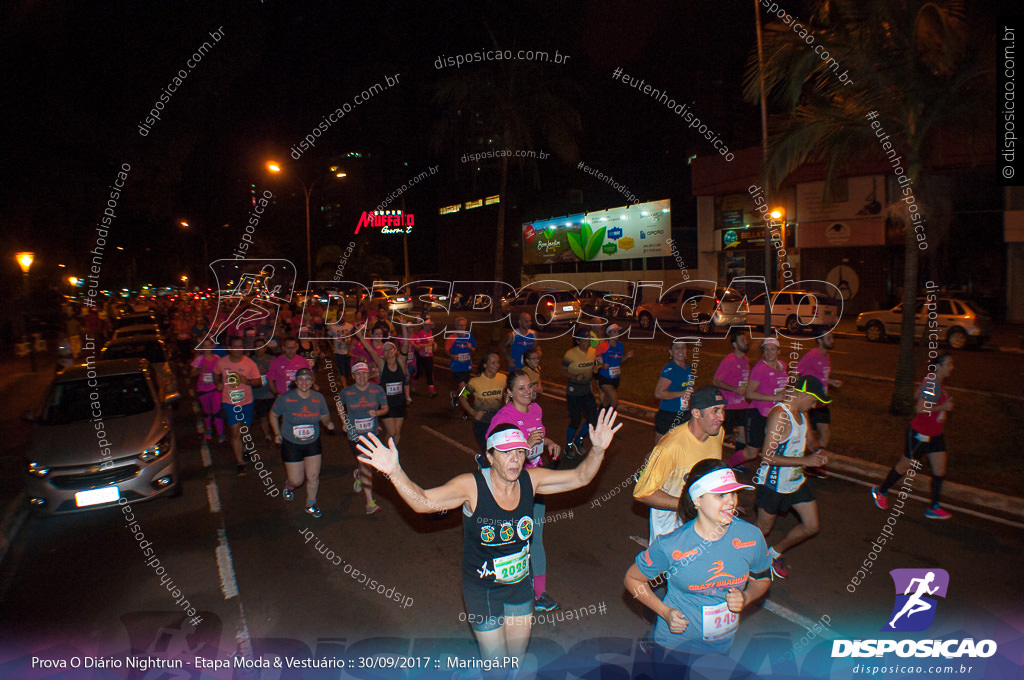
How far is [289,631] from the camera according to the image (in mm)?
4824

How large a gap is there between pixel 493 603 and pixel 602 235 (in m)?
37.2

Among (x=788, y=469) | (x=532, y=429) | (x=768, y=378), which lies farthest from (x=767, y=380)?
(x=532, y=429)

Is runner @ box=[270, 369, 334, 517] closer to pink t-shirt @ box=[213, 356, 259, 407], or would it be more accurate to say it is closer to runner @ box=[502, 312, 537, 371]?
pink t-shirt @ box=[213, 356, 259, 407]

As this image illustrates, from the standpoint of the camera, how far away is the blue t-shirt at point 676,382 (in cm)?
719

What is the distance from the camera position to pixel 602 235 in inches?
1547

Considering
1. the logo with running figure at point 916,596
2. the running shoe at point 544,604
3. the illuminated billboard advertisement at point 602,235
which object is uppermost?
the illuminated billboard advertisement at point 602,235

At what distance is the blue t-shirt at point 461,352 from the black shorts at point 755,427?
5779 millimetres

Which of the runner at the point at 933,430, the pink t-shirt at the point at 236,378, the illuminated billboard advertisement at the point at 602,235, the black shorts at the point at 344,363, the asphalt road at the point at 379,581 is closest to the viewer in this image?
the asphalt road at the point at 379,581

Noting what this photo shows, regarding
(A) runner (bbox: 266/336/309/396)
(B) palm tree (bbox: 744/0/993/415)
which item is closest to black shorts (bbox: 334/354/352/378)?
(A) runner (bbox: 266/336/309/396)

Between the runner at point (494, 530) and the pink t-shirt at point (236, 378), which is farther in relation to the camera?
the pink t-shirt at point (236, 378)

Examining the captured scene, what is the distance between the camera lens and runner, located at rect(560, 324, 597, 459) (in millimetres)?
8703

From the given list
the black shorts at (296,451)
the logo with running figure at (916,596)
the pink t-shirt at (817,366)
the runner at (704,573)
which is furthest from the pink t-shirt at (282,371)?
the logo with running figure at (916,596)

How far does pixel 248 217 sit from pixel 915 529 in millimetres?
31664

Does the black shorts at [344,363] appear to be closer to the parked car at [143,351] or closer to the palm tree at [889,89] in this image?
the parked car at [143,351]
